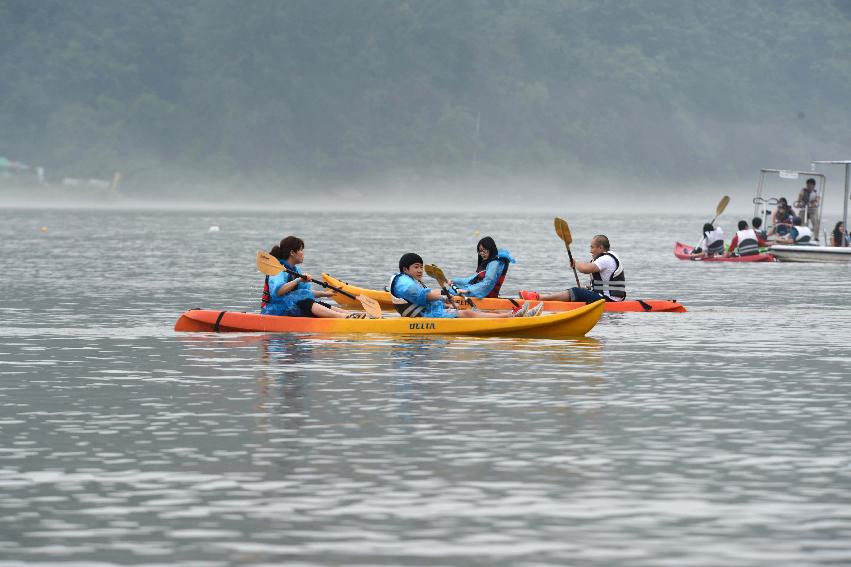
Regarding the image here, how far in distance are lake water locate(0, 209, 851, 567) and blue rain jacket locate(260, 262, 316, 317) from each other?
0.74 metres

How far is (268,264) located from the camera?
24.0m

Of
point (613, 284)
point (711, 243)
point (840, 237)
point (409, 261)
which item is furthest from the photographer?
point (711, 243)

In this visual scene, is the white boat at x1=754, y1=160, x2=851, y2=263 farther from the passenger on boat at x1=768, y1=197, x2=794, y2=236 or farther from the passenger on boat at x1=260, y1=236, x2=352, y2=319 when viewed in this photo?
the passenger on boat at x1=260, y1=236, x2=352, y2=319

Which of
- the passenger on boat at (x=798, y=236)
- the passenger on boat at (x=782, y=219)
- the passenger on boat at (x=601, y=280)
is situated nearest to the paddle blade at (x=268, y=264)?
the passenger on boat at (x=601, y=280)

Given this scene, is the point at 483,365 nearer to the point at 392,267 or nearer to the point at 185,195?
the point at 392,267

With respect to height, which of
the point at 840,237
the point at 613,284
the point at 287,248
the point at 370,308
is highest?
the point at 287,248

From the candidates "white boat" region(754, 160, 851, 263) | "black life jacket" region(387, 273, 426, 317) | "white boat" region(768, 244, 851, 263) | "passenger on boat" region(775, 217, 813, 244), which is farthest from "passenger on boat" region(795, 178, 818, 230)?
"black life jacket" region(387, 273, 426, 317)

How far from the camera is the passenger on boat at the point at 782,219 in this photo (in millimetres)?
51094

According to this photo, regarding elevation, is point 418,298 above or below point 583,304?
above

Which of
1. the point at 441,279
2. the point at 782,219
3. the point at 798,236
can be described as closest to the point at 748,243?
the point at 782,219

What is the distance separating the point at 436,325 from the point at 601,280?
5.72 m

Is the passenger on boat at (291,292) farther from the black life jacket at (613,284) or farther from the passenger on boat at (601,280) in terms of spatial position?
the black life jacket at (613,284)

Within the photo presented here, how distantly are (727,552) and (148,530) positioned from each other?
146 inches

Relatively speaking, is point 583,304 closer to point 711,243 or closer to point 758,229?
point 711,243
